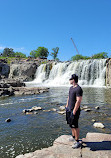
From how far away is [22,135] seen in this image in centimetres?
593

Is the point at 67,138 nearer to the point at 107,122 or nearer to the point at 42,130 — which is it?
the point at 42,130

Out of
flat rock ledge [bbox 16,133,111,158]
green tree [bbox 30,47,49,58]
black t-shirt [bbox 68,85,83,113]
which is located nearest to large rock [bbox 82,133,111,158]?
flat rock ledge [bbox 16,133,111,158]

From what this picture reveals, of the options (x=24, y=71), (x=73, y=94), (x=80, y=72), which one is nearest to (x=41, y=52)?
(x=24, y=71)

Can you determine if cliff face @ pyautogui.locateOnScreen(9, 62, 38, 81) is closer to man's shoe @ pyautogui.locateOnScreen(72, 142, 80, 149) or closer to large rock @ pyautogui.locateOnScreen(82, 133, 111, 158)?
large rock @ pyautogui.locateOnScreen(82, 133, 111, 158)

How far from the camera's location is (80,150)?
4.07 metres

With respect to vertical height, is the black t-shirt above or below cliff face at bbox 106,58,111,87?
below

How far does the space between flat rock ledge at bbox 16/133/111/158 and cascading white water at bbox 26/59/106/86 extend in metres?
29.8

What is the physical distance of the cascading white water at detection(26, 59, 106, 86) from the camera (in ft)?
113

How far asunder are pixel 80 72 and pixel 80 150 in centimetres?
3444

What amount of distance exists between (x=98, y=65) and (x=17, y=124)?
3160 centimetres

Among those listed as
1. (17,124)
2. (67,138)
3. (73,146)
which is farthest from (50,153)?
(17,124)

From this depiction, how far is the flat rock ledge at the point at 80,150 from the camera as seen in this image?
3.81 meters

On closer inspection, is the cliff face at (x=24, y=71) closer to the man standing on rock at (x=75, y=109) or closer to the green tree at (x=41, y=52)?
the man standing on rock at (x=75, y=109)

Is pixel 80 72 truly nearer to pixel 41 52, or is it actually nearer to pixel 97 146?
pixel 97 146
